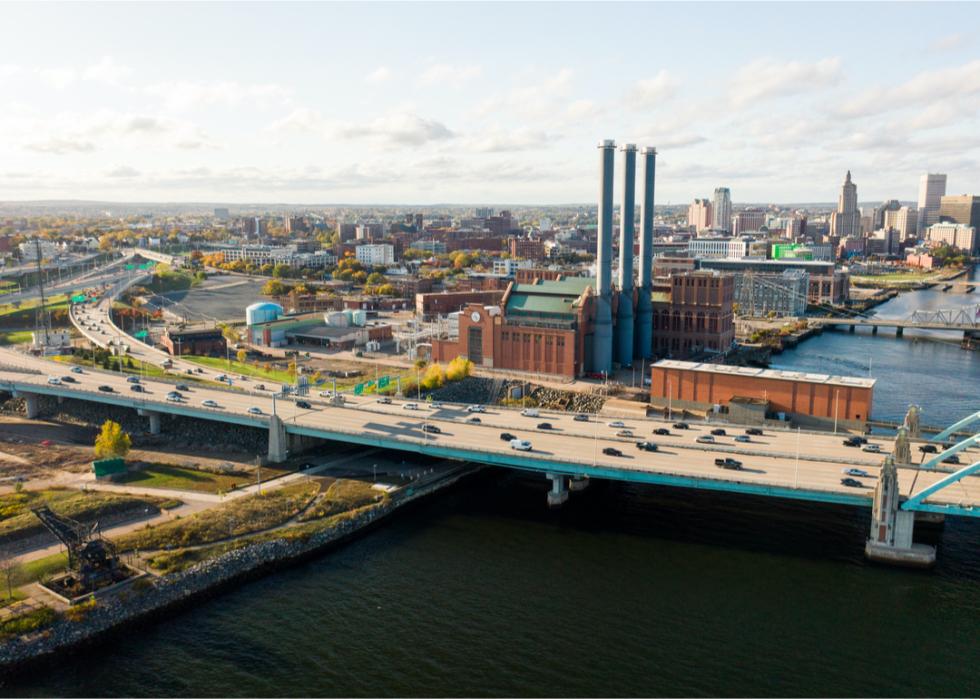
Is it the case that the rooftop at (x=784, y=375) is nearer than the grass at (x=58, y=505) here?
No

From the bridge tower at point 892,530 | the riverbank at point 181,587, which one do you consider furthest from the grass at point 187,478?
the bridge tower at point 892,530

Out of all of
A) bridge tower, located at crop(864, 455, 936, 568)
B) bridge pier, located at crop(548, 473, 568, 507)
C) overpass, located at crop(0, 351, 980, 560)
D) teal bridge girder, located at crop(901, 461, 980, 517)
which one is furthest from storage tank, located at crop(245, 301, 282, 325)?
teal bridge girder, located at crop(901, 461, 980, 517)

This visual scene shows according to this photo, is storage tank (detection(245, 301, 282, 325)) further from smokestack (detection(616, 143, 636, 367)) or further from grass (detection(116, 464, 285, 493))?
grass (detection(116, 464, 285, 493))

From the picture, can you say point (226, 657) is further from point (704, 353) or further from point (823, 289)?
point (823, 289)

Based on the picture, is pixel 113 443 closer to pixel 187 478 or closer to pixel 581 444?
pixel 187 478

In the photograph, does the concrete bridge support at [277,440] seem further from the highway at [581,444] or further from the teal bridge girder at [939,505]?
the teal bridge girder at [939,505]

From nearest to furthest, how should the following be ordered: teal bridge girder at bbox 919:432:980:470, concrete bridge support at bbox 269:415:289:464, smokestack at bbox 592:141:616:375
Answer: teal bridge girder at bbox 919:432:980:470 < concrete bridge support at bbox 269:415:289:464 < smokestack at bbox 592:141:616:375

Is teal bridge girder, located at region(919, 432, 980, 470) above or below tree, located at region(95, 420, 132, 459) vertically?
above
